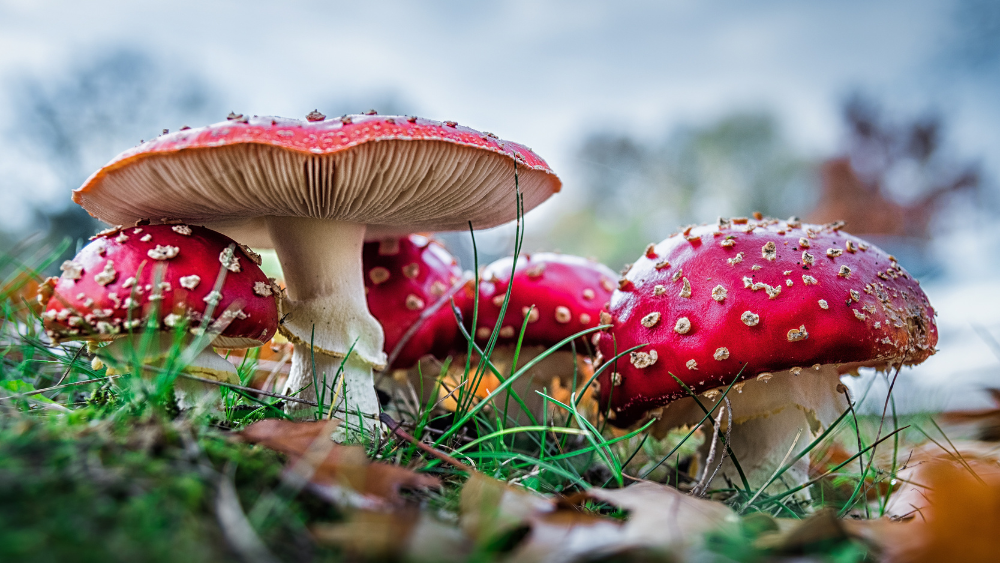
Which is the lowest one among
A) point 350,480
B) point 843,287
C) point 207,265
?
point 350,480

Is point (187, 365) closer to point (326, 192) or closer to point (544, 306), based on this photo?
point (326, 192)

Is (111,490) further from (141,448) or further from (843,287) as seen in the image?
(843,287)

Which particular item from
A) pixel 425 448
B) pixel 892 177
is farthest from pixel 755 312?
pixel 892 177

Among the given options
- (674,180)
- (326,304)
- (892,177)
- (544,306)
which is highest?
(674,180)

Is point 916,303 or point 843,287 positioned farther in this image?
point 916,303

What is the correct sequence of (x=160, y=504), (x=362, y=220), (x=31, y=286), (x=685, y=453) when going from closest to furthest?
(x=160, y=504) → (x=362, y=220) → (x=685, y=453) → (x=31, y=286)

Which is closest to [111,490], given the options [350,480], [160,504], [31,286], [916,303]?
[160,504]
